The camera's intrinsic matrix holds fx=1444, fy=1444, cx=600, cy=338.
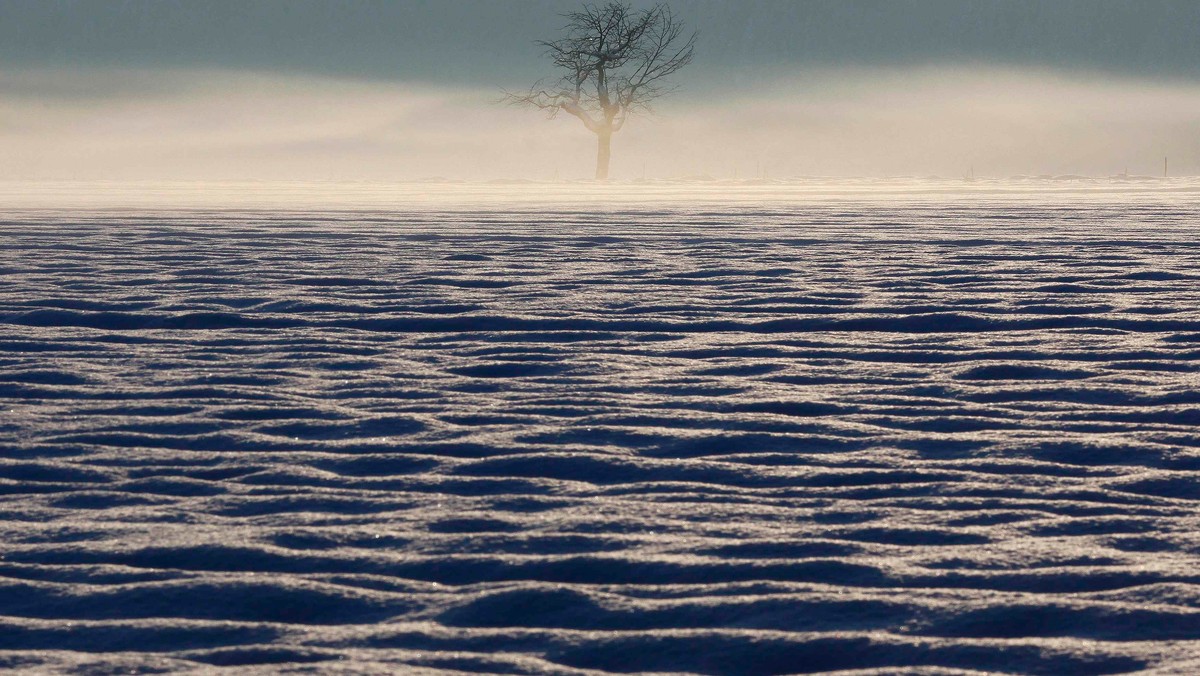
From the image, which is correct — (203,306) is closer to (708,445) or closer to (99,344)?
(99,344)

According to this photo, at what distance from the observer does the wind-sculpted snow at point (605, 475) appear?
235 cm

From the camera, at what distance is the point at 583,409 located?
13.2ft

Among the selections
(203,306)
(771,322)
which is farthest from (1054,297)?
(203,306)

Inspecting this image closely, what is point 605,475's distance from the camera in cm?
331

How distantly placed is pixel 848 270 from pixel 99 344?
3.80 metres

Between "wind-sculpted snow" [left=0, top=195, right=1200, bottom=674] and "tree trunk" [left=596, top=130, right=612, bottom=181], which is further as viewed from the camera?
"tree trunk" [left=596, top=130, right=612, bottom=181]

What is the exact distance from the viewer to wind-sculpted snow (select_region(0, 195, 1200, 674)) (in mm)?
2352

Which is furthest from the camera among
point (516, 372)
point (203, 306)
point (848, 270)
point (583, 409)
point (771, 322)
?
point (848, 270)

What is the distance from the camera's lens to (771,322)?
5.61 metres

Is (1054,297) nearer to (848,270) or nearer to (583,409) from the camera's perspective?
(848,270)

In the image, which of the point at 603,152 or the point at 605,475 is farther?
the point at 603,152

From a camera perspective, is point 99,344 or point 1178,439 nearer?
point 1178,439

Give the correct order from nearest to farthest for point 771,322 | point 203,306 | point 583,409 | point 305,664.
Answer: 1. point 305,664
2. point 583,409
3. point 771,322
4. point 203,306

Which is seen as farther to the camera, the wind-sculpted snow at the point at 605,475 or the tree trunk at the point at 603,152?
the tree trunk at the point at 603,152
